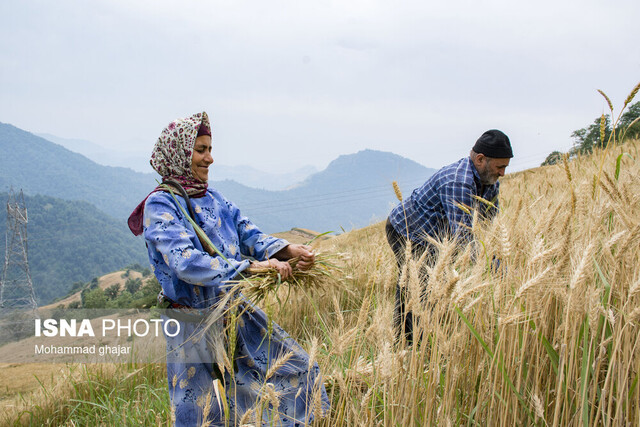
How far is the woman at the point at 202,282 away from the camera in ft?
6.07

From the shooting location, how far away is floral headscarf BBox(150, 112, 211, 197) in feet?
6.90

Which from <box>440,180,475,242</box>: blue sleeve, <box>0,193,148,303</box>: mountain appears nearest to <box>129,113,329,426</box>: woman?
<box>440,180,475,242</box>: blue sleeve

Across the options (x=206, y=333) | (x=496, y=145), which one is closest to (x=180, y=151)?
(x=206, y=333)

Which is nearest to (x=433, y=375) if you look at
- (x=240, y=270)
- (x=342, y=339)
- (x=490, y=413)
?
(x=490, y=413)

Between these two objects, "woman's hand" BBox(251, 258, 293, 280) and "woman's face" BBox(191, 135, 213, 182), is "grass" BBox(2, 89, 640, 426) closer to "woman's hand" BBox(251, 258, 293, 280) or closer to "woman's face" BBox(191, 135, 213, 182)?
"woman's hand" BBox(251, 258, 293, 280)

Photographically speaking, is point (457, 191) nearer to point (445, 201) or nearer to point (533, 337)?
point (445, 201)

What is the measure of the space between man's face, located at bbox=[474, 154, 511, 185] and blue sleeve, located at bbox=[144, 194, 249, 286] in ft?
5.20

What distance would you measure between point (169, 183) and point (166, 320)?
640mm

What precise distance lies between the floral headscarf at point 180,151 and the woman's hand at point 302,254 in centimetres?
52

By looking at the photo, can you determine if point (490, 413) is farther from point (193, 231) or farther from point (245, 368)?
point (193, 231)

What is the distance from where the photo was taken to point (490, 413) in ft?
3.69

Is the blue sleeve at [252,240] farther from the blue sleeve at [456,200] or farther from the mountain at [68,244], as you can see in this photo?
the mountain at [68,244]

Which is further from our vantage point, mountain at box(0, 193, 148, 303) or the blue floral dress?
mountain at box(0, 193, 148, 303)

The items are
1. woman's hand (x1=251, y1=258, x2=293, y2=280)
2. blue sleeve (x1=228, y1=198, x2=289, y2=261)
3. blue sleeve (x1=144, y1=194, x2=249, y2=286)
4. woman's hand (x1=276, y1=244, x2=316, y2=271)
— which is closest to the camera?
blue sleeve (x1=144, y1=194, x2=249, y2=286)
